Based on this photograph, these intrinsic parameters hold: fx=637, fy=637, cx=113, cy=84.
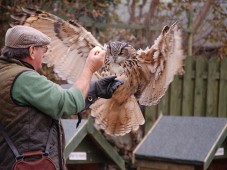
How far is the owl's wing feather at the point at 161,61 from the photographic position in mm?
3998

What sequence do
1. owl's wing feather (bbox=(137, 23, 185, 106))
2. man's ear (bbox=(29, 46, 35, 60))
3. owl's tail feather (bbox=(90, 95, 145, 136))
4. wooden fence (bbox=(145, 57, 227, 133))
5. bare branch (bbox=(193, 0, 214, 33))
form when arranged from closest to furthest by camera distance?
man's ear (bbox=(29, 46, 35, 60))
owl's wing feather (bbox=(137, 23, 185, 106))
owl's tail feather (bbox=(90, 95, 145, 136))
wooden fence (bbox=(145, 57, 227, 133))
bare branch (bbox=(193, 0, 214, 33))

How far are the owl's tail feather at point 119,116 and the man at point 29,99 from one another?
1.28m

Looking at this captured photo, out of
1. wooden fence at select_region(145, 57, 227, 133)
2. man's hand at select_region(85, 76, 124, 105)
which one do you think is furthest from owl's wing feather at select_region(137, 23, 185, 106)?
wooden fence at select_region(145, 57, 227, 133)

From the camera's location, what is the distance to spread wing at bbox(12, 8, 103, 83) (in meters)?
4.46

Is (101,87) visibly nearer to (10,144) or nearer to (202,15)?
(10,144)

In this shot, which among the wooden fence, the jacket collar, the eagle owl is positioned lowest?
the wooden fence

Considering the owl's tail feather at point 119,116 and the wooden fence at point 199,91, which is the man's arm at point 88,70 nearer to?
the owl's tail feather at point 119,116

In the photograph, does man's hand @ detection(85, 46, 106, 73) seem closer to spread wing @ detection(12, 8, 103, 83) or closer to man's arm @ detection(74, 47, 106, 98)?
man's arm @ detection(74, 47, 106, 98)

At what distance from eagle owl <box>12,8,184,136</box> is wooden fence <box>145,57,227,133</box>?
3563 millimetres

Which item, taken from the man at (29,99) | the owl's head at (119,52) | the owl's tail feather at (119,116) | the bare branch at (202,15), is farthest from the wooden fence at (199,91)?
the man at (29,99)

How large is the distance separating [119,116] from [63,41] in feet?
2.39

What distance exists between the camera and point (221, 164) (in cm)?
565

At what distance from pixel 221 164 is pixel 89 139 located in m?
1.42

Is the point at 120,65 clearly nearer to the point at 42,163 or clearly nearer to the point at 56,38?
the point at 56,38
